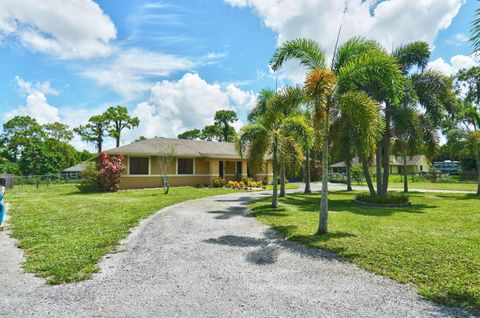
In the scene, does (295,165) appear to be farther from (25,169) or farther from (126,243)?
(25,169)

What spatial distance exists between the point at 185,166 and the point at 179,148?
1.52 m

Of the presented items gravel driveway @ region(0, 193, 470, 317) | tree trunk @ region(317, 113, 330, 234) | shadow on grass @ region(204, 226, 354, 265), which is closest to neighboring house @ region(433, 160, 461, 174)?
tree trunk @ region(317, 113, 330, 234)

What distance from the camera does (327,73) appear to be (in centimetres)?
672

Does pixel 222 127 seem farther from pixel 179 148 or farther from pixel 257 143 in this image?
pixel 257 143

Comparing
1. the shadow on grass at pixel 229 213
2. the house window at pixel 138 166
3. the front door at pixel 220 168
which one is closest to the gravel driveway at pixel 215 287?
the shadow on grass at pixel 229 213

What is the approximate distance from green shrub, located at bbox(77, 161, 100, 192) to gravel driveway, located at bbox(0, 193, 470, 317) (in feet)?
44.9

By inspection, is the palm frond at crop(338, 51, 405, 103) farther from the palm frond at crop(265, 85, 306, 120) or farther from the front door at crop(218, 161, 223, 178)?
the front door at crop(218, 161, 223, 178)

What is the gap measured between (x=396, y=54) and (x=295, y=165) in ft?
25.1

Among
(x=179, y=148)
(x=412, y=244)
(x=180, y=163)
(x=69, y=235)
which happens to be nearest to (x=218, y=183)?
(x=180, y=163)

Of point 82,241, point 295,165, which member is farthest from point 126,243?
point 295,165

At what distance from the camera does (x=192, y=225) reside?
8211 mm

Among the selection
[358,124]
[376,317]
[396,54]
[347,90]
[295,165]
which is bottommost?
[376,317]

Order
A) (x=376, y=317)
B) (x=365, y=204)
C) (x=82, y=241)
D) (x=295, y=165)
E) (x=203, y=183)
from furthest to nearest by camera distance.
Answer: (x=203, y=183), (x=365, y=204), (x=295, y=165), (x=82, y=241), (x=376, y=317)

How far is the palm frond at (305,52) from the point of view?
755cm
